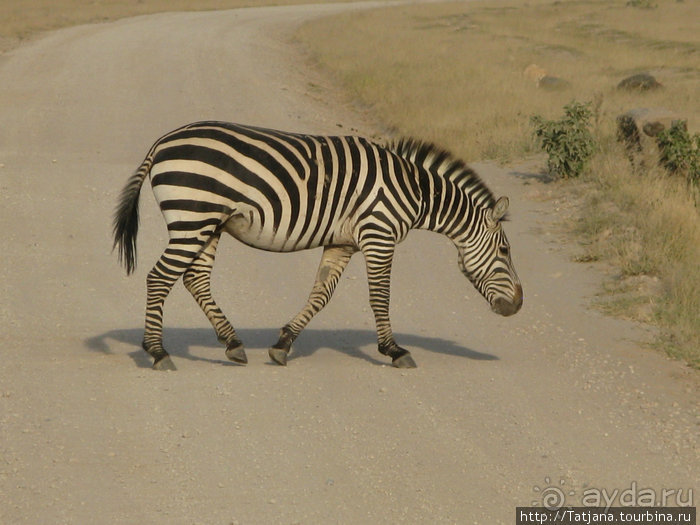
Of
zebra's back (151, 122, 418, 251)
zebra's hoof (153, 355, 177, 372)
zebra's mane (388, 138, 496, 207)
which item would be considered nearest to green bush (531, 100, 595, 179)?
zebra's mane (388, 138, 496, 207)

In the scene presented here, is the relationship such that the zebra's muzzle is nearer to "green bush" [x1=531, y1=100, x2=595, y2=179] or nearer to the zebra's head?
the zebra's head

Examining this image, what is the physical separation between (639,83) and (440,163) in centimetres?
1326

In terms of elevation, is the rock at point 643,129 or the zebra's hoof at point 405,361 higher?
the rock at point 643,129

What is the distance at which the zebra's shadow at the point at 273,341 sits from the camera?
26.3ft

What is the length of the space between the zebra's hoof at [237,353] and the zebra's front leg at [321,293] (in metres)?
0.23

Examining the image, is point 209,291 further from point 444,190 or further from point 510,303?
point 510,303

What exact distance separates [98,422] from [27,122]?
42.7ft

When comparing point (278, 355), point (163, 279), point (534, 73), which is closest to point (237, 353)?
point (278, 355)

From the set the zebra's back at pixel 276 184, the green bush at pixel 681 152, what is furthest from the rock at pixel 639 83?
the zebra's back at pixel 276 184

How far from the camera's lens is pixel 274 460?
575 centimetres

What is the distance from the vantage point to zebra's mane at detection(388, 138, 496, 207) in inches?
315

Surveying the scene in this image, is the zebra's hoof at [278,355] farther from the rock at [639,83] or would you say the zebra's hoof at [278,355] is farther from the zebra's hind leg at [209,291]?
the rock at [639,83]

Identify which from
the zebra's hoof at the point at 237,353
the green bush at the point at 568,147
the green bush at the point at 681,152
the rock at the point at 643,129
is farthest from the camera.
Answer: the green bush at the point at 568,147

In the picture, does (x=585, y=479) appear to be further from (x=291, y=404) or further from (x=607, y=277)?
(x=607, y=277)
